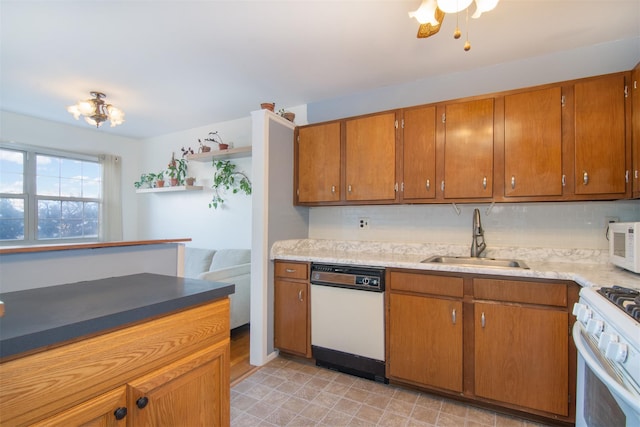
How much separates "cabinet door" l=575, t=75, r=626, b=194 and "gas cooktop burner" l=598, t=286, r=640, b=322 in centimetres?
96

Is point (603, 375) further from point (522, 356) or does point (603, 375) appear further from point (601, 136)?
point (601, 136)

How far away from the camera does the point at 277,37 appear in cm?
213

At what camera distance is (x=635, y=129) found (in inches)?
71.2

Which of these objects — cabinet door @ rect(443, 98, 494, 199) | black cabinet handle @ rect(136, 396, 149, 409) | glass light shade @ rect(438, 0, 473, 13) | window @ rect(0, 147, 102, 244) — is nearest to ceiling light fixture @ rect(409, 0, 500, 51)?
glass light shade @ rect(438, 0, 473, 13)

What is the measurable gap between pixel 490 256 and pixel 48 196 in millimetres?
5276

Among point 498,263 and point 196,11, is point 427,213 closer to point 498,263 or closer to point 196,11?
point 498,263

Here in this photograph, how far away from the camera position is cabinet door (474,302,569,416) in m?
1.75

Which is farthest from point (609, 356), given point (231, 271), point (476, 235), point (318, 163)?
point (231, 271)

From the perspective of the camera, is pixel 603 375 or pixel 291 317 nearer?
pixel 603 375

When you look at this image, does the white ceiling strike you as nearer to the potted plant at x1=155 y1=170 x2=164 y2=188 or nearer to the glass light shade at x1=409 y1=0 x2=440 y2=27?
the glass light shade at x1=409 y1=0 x2=440 y2=27

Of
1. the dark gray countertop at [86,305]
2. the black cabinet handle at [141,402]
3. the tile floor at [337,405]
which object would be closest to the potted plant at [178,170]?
the tile floor at [337,405]

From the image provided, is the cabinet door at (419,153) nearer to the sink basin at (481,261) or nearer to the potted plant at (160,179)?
the sink basin at (481,261)

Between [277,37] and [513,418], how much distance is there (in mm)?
2873

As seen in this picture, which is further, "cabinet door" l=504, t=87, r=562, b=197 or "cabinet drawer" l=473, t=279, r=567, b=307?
"cabinet door" l=504, t=87, r=562, b=197
